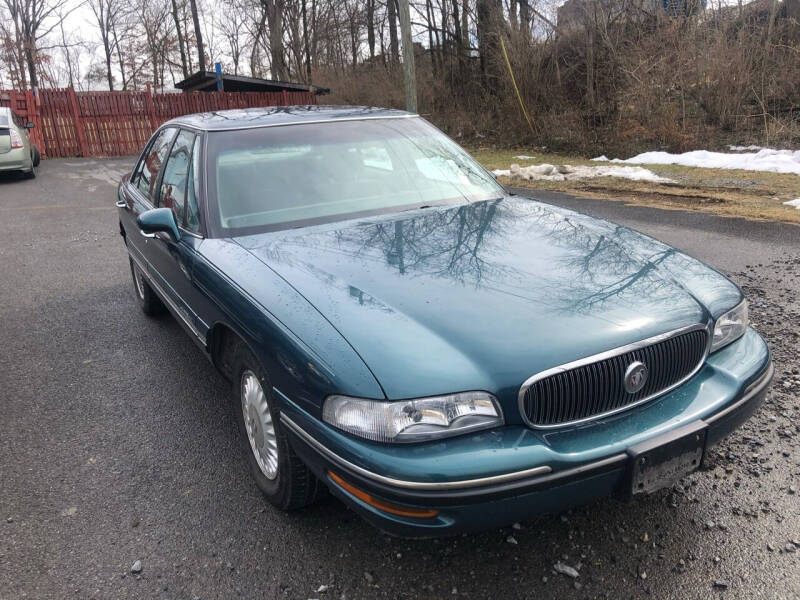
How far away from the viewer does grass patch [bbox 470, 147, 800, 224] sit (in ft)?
25.3

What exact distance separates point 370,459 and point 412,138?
2.44 meters

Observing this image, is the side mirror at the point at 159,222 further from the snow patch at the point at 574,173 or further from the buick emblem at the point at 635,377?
the snow patch at the point at 574,173

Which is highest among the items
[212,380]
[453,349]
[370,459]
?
[453,349]

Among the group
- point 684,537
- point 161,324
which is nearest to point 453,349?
point 684,537

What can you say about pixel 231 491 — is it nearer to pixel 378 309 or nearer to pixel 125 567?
pixel 125 567

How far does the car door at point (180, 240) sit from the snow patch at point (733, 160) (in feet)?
32.8

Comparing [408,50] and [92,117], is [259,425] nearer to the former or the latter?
[408,50]

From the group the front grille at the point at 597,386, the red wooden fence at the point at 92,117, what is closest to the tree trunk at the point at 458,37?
the red wooden fence at the point at 92,117

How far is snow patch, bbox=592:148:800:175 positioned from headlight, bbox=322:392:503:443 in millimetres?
10435

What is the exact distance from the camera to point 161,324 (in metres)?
4.80

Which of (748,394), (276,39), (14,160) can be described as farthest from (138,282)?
(276,39)

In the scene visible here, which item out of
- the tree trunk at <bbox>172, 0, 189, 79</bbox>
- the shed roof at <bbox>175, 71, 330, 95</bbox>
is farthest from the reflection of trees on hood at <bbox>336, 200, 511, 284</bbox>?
the tree trunk at <bbox>172, 0, 189, 79</bbox>

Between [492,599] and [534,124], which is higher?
[534,124]

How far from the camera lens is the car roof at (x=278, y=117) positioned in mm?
3506
